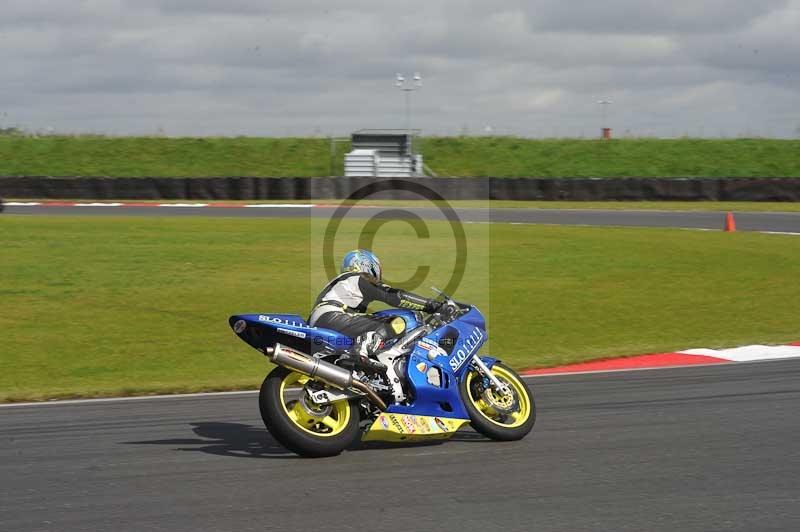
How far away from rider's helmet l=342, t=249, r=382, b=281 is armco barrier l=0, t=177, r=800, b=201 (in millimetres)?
26359

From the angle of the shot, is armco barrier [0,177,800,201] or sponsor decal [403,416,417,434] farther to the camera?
armco barrier [0,177,800,201]

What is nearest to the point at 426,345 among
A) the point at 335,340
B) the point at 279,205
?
the point at 335,340

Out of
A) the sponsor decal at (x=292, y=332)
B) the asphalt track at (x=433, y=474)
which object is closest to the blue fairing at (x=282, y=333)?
the sponsor decal at (x=292, y=332)

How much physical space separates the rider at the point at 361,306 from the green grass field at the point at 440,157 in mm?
37399

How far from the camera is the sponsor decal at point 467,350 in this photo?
24.6ft

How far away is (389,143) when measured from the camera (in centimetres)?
4159

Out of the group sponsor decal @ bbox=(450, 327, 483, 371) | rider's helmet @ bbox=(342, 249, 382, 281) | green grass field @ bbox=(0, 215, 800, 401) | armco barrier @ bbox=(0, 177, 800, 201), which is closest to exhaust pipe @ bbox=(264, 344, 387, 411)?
sponsor decal @ bbox=(450, 327, 483, 371)

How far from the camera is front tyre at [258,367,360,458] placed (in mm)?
6695

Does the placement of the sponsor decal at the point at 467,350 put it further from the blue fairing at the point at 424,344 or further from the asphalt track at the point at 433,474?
the asphalt track at the point at 433,474

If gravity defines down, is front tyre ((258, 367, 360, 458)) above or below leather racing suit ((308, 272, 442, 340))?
below

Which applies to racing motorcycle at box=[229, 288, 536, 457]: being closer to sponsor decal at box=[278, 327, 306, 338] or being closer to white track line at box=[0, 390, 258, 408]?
sponsor decal at box=[278, 327, 306, 338]

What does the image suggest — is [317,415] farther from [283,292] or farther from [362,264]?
[283,292]

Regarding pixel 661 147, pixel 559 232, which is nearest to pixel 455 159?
pixel 661 147

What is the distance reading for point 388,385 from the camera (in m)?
7.36
